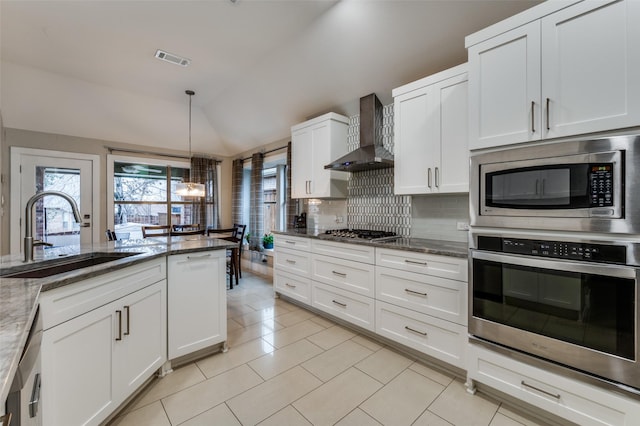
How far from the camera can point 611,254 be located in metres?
1.37

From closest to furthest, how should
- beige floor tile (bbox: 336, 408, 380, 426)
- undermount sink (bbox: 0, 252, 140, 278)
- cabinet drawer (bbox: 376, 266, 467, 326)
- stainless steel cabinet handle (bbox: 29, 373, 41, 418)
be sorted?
stainless steel cabinet handle (bbox: 29, 373, 41, 418) → undermount sink (bbox: 0, 252, 140, 278) → beige floor tile (bbox: 336, 408, 380, 426) → cabinet drawer (bbox: 376, 266, 467, 326)

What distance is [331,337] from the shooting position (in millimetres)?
2674

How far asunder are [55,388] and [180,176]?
5093 mm

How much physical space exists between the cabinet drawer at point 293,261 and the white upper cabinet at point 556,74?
2.14m

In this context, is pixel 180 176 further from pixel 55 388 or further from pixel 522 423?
pixel 522 423

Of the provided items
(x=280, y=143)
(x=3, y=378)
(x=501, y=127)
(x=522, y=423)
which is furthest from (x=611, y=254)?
(x=280, y=143)

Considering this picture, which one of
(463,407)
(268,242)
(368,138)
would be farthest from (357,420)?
(268,242)

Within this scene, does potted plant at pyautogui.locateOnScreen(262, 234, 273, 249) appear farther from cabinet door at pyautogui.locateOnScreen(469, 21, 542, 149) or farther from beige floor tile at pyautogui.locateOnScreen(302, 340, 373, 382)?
cabinet door at pyautogui.locateOnScreen(469, 21, 542, 149)

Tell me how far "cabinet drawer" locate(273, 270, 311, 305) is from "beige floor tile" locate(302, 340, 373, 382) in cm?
85

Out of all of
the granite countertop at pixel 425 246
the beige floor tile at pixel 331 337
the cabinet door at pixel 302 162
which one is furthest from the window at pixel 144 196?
the beige floor tile at pixel 331 337

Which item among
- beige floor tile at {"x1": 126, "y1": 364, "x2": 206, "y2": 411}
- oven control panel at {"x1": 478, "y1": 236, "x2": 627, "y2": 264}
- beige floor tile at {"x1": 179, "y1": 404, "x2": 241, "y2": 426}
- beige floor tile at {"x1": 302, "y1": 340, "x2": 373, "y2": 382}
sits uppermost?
oven control panel at {"x1": 478, "y1": 236, "x2": 627, "y2": 264}

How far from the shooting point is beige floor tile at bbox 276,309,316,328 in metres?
3.00

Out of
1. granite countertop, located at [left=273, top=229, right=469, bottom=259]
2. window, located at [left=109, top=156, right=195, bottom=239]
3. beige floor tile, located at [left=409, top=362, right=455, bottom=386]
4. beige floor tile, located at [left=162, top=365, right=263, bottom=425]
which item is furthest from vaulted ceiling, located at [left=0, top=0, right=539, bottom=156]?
beige floor tile, located at [left=162, top=365, right=263, bottom=425]

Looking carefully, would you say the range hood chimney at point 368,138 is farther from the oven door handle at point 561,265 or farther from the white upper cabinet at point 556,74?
the oven door handle at point 561,265
